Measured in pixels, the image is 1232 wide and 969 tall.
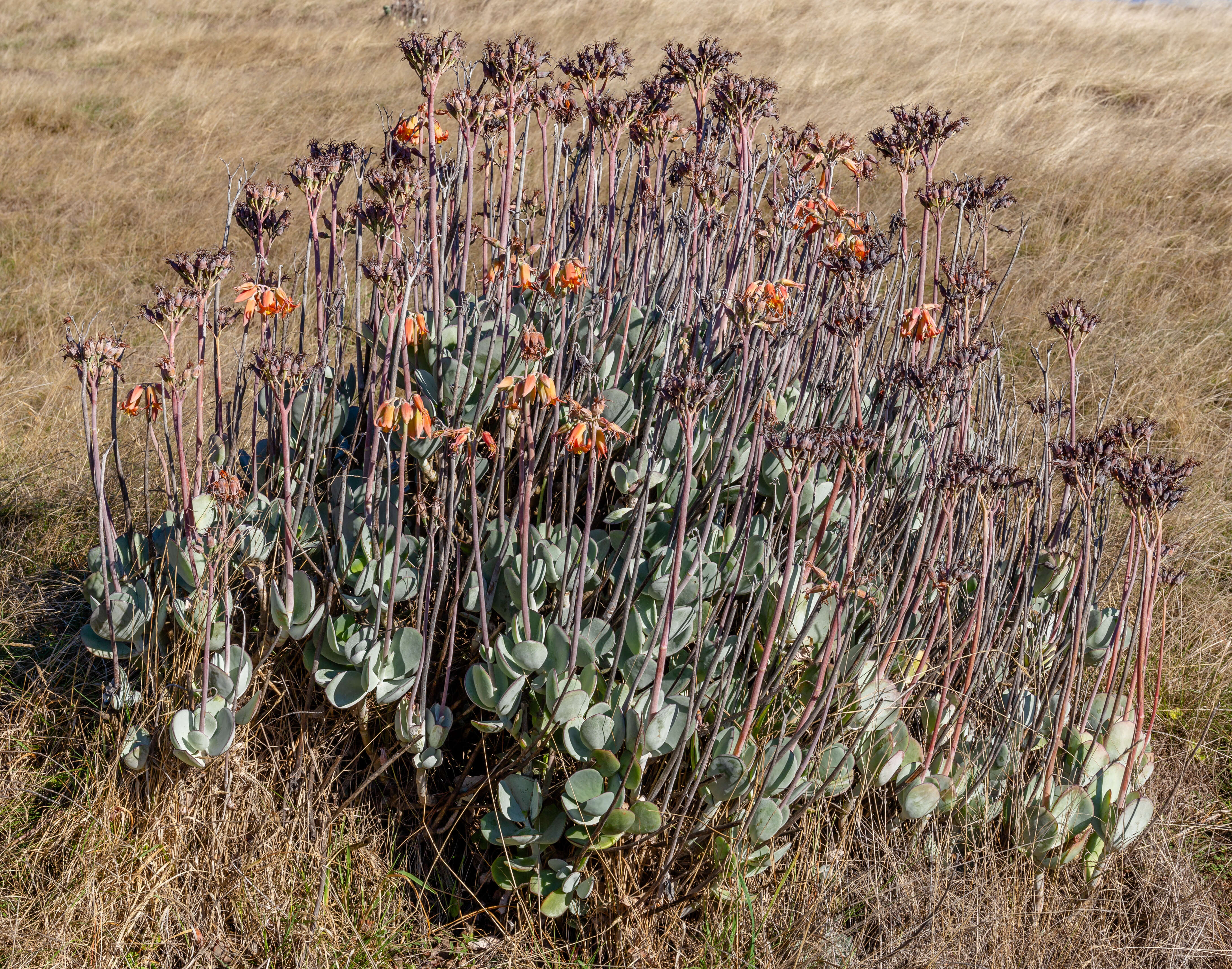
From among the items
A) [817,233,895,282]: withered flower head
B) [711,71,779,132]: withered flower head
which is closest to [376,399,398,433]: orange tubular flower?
[817,233,895,282]: withered flower head

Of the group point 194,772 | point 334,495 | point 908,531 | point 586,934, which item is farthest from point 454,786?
point 908,531

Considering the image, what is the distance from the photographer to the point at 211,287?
6.18 feet

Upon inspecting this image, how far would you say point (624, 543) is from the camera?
207cm

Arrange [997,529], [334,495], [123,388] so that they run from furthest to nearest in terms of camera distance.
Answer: [123,388] → [997,529] → [334,495]

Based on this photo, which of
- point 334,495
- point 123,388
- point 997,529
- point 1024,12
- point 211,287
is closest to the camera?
point 211,287

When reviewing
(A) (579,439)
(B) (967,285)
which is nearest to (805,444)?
(A) (579,439)

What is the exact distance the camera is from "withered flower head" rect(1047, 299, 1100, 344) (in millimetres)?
2188

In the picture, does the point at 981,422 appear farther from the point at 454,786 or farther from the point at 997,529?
the point at 454,786

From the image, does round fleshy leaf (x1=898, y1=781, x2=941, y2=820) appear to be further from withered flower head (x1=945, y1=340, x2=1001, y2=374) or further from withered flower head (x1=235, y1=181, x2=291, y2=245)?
withered flower head (x1=235, y1=181, x2=291, y2=245)

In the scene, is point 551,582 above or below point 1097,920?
above

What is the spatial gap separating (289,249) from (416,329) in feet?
19.0

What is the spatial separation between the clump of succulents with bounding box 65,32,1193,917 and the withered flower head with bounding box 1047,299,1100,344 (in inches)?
2.7

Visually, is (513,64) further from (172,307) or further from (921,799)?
(921,799)

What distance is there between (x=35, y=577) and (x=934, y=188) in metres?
2.68
